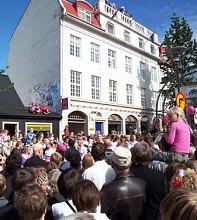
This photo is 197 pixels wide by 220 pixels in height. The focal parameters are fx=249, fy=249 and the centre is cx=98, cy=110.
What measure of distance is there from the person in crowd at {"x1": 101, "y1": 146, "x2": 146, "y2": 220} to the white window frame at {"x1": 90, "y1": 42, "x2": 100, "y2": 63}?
21571mm

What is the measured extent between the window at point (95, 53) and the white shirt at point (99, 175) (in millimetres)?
20740

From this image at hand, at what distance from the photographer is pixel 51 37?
22562mm

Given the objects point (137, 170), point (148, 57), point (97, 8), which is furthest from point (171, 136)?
point (148, 57)

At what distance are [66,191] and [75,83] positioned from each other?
1937 cm

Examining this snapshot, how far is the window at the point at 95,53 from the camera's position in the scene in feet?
78.9

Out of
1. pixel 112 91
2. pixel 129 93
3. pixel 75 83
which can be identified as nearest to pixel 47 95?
pixel 75 83

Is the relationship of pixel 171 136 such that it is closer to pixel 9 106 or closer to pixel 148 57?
pixel 9 106

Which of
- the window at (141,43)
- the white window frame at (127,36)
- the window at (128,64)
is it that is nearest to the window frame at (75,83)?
the window at (128,64)

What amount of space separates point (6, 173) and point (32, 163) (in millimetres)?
793

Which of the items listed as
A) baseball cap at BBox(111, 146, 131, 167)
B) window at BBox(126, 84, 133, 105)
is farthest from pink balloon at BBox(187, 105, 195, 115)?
window at BBox(126, 84, 133, 105)

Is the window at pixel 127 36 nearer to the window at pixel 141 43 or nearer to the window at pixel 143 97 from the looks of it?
the window at pixel 141 43

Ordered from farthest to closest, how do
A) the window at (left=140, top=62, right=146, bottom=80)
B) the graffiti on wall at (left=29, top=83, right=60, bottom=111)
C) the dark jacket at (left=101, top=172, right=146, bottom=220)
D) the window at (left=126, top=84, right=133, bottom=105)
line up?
the window at (left=140, top=62, right=146, bottom=80) < the window at (left=126, top=84, right=133, bottom=105) < the graffiti on wall at (left=29, top=83, right=60, bottom=111) < the dark jacket at (left=101, top=172, right=146, bottom=220)

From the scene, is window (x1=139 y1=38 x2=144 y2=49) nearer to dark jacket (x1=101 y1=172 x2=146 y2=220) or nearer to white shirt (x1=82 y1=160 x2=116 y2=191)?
white shirt (x1=82 y1=160 x2=116 y2=191)

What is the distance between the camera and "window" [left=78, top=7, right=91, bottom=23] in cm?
2355
